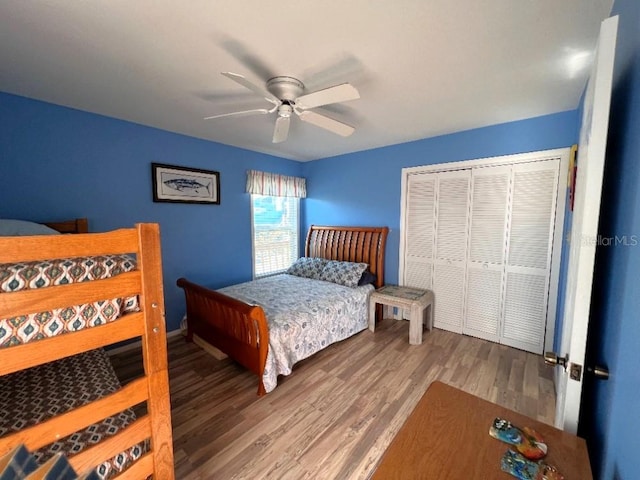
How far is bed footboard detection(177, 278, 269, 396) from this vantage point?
2.09m

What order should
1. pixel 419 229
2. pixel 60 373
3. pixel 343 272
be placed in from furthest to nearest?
pixel 343 272 → pixel 419 229 → pixel 60 373

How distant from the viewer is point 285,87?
6.13ft

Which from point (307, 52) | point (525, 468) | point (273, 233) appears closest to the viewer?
point (525, 468)

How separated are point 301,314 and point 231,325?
0.64m

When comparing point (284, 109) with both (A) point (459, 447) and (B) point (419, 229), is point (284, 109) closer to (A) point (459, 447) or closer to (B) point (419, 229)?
(A) point (459, 447)

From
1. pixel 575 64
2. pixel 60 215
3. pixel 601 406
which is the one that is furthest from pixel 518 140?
pixel 60 215

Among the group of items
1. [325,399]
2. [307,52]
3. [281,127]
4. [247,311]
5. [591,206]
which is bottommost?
[325,399]

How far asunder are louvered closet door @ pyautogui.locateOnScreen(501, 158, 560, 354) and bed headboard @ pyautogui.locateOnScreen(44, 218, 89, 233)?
167 inches

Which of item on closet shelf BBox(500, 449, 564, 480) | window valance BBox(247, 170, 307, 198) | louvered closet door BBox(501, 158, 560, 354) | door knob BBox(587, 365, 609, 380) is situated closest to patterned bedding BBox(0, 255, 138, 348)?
item on closet shelf BBox(500, 449, 564, 480)

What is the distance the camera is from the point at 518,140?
8.77ft

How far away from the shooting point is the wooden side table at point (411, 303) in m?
2.90

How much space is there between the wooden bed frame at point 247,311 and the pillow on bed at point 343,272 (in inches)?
10.4

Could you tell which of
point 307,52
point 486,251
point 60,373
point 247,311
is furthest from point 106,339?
point 486,251

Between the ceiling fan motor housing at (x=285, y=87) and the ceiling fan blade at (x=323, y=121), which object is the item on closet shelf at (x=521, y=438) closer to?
the ceiling fan blade at (x=323, y=121)
